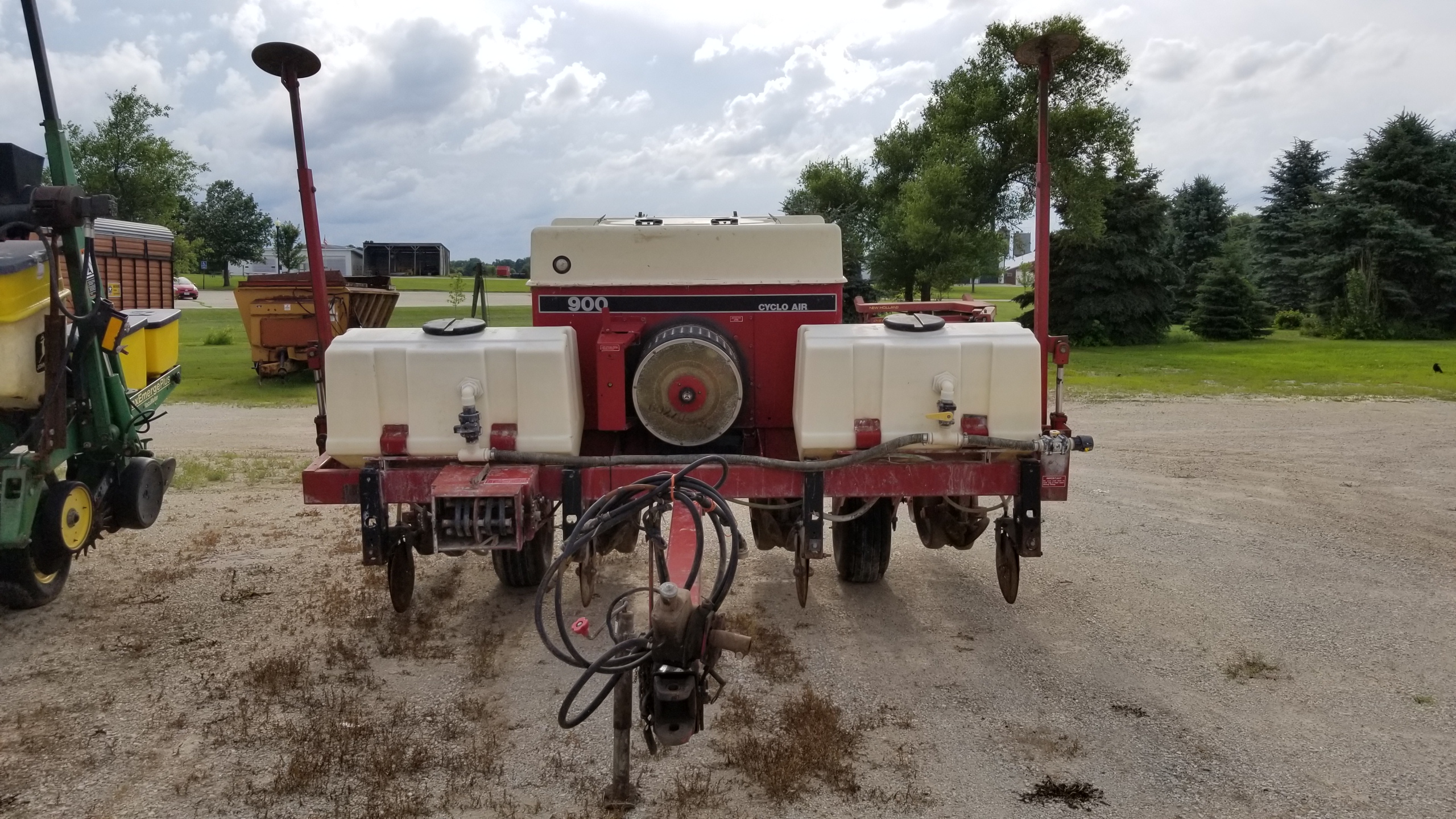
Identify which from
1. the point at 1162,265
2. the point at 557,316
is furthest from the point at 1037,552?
the point at 1162,265

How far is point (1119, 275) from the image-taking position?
31.6 m

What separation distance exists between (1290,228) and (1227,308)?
28.1 feet

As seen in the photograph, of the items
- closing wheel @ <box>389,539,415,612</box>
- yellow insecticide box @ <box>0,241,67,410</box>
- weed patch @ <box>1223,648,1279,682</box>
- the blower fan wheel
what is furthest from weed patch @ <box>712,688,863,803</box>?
yellow insecticide box @ <box>0,241,67,410</box>

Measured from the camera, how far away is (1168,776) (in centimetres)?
432

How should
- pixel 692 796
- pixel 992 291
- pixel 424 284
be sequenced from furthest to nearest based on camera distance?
pixel 992 291
pixel 424 284
pixel 692 796

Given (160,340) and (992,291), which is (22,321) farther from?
(992,291)

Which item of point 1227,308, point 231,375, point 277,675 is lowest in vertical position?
point 277,675

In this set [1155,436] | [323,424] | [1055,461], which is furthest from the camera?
[1155,436]

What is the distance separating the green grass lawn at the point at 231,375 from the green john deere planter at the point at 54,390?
7.41 m

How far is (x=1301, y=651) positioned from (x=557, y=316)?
14.3 ft

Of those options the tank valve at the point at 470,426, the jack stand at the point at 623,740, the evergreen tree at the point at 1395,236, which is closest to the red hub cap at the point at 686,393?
the tank valve at the point at 470,426

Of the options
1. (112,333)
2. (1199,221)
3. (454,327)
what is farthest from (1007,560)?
(1199,221)

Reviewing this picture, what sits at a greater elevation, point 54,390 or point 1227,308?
point 1227,308

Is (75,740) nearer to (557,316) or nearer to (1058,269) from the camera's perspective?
(557,316)
